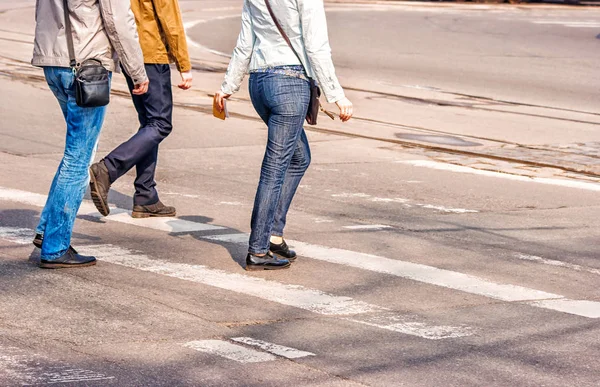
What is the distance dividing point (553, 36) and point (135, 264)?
22335mm

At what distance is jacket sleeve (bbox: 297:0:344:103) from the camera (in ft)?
20.4

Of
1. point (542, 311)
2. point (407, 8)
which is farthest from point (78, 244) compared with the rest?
point (407, 8)

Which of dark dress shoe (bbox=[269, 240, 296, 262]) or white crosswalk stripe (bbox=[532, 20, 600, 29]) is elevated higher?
dark dress shoe (bbox=[269, 240, 296, 262])

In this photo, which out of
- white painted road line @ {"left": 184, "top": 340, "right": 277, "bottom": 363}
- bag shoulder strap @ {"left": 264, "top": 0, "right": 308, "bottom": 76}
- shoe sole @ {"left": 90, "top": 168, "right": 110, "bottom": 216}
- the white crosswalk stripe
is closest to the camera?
white painted road line @ {"left": 184, "top": 340, "right": 277, "bottom": 363}

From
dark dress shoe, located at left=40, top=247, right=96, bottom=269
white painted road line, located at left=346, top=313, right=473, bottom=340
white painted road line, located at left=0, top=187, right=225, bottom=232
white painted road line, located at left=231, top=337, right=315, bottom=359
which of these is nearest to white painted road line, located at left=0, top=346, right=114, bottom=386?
white painted road line, located at left=231, top=337, right=315, bottom=359

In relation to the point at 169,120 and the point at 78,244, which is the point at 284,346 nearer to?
the point at 78,244

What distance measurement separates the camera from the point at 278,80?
635cm

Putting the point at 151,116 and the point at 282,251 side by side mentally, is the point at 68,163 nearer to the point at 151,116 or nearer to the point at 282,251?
the point at 282,251

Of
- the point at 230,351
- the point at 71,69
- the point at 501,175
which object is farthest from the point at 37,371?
the point at 501,175

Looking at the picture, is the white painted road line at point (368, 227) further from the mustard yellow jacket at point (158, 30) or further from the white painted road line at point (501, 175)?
the white painted road line at point (501, 175)

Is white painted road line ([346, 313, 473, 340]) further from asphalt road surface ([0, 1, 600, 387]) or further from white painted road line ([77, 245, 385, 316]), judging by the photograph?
white painted road line ([77, 245, 385, 316])

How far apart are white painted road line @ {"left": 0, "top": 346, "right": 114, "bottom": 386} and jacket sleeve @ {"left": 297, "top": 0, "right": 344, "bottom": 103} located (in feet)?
7.37

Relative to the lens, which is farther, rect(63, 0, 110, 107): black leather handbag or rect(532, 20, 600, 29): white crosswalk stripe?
rect(532, 20, 600, 29): white crosswalk stripe

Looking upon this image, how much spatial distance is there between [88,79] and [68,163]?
1.79 feet
